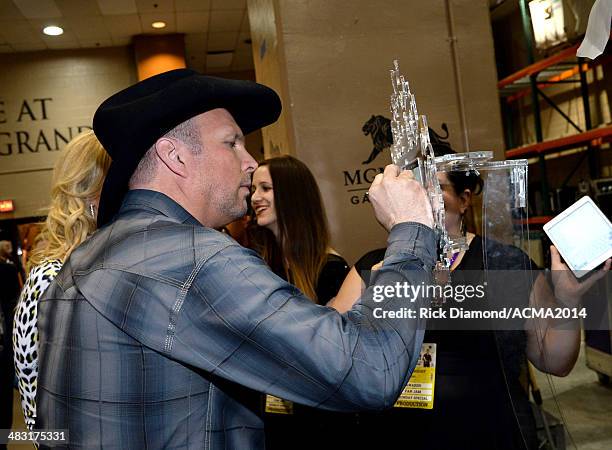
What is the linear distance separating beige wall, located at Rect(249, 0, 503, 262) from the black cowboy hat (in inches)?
40.3

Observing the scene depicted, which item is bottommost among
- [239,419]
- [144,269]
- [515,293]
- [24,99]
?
[239,419]

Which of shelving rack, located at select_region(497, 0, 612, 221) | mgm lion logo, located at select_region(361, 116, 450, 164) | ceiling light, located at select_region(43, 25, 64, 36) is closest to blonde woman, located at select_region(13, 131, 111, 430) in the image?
mgm lion logo, located at select_region(361, 116, 450, 164)

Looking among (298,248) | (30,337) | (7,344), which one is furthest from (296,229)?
(7,344)

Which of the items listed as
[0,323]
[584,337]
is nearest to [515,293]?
[584,337]

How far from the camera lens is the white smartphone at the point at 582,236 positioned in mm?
1025

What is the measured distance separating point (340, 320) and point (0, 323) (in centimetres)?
250

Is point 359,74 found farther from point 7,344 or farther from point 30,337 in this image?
point 7,344

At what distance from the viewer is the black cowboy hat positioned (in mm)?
1034

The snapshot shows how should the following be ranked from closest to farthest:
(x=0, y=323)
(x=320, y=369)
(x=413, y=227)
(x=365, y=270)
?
1. (x=320, y=369)
2. (x=413, y=227)
3. (x=365, y=270)
4. (x=0, y=323)

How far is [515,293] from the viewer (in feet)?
4.01

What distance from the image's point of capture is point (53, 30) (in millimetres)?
6664

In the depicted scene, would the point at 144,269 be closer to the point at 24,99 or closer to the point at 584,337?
the point at 584,337

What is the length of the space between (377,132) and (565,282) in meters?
1.16

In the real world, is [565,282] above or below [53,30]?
below
